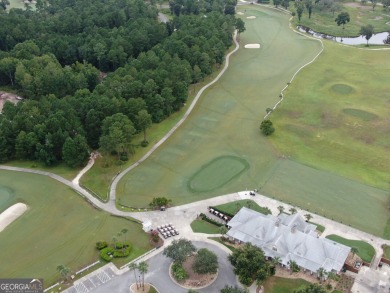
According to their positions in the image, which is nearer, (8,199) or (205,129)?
(8,199)

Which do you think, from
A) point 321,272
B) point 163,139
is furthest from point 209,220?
point 163,139

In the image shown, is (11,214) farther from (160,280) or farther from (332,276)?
(332,276)

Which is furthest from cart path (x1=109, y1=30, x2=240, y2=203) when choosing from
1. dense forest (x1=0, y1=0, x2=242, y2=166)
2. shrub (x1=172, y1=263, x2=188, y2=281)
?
shrub (x1=172, y1=263, x2=188, y2=281)

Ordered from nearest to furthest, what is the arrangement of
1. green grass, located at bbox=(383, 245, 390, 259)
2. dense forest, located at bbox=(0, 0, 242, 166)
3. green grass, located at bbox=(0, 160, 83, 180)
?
green grass, located at bbox=(383, 245, 390, 259) < green grass, located at bbox=(0, 160, 83, 180) < dense forest, located at bbox=(0, 0, 242, 166)

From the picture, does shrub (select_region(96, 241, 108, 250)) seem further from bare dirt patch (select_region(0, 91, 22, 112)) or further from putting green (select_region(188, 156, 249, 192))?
bare dirt patch (select_region(0, 91, 22, 112))

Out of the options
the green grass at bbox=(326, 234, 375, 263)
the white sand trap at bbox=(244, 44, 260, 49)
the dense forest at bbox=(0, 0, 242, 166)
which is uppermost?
the dense forest at bbox=(0, 0, 242, 166)

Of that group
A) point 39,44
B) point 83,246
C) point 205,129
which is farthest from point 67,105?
point 39,44

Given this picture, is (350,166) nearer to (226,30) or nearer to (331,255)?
(331,255)
